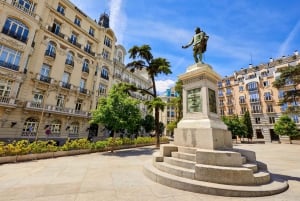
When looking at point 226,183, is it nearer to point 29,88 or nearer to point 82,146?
point 82,146

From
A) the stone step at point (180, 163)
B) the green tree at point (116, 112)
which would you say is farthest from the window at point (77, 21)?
the stone step at point (180, 163)

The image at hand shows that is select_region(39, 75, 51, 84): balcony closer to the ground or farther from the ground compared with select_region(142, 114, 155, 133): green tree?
farther from the ground

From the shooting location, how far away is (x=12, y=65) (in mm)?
17438

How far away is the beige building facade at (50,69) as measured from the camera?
1738 cm

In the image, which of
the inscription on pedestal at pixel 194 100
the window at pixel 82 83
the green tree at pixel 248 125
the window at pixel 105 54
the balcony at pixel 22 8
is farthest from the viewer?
the green tree at pixel 248 125

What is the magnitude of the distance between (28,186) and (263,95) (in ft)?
167

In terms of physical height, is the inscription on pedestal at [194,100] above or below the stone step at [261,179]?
above

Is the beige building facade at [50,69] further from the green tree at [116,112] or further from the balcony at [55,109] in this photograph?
the green tree at [116,112]

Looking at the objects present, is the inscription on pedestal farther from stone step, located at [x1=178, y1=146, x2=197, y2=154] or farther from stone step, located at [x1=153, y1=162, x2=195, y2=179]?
stone step, located at [x1=153, y1=162, x2=195, y2=179]

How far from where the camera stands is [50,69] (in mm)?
21859

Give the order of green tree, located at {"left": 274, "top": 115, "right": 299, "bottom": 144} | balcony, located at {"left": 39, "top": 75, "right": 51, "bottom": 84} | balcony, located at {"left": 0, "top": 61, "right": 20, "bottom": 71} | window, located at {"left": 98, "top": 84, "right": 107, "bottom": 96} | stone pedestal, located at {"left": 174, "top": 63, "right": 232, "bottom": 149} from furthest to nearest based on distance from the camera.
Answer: green tree, located at {"left": 274, "top": 115, "right": 299, "bottom": 144}, window, located at {"left": 98, "top": 84, "right": 107, "bottom": 96}, balcony, located at {"left": 39, "top": 75, "right": 51, "bottom": 84}, balcony, located at {"left": 0, "top": 61, "right": 20, "bottom": 71}, stone pedestal, located at {"left": 174, "top": 63, "right": 232, "bottom": 149}

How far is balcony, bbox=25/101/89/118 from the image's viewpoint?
18.6 metres

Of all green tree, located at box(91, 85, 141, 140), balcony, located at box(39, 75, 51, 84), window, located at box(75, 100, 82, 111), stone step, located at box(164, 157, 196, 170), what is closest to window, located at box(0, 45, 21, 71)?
balcony, located at box(39, 75, 51, 84)

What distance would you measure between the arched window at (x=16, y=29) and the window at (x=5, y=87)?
539cm
